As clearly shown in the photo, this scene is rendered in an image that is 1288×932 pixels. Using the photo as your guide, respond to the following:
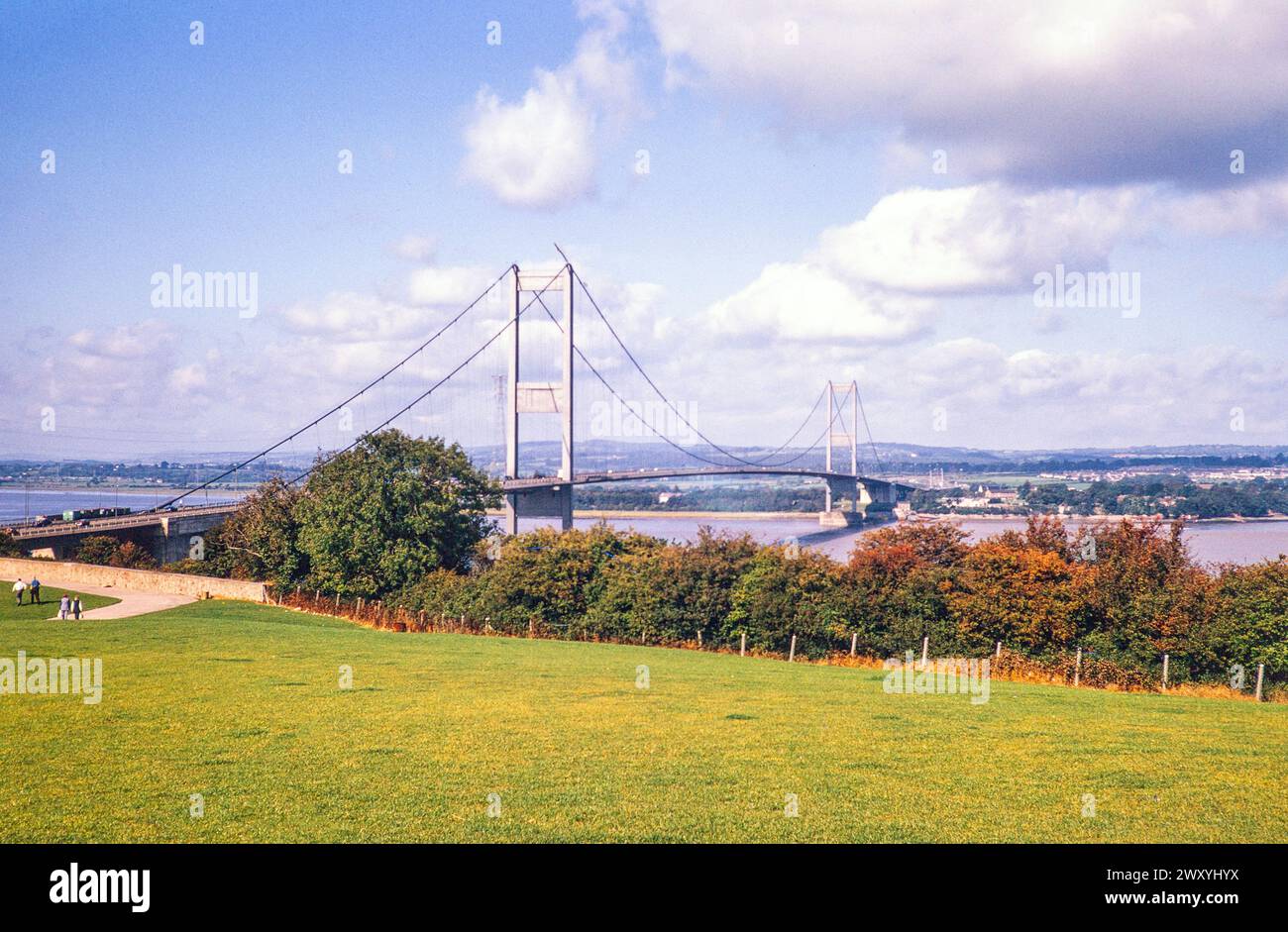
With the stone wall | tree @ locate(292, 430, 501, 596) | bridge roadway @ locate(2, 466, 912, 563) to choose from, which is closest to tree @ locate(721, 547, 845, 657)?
tree @ locate(292, 430, 501, 596)

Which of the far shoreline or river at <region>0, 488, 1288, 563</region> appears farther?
the far shoreline

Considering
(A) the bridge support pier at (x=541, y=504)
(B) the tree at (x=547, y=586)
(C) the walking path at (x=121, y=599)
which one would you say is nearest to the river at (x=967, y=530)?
(A) the bridge support pier at (x=541, y=504)

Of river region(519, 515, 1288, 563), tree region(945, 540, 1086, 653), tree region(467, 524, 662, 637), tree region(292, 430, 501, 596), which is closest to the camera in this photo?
tree region(945, 540, 1086, 653)

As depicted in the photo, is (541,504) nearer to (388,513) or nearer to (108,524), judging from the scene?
(388,513)

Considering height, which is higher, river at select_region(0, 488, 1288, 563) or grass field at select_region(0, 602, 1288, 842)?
grass field at select_region(0, 602, 1288, 842)

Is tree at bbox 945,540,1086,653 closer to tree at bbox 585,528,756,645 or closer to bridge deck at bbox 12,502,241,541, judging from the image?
tree at bbox 585,528,756,645

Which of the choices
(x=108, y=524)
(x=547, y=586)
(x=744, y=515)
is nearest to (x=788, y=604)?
(x=547, y=586)
